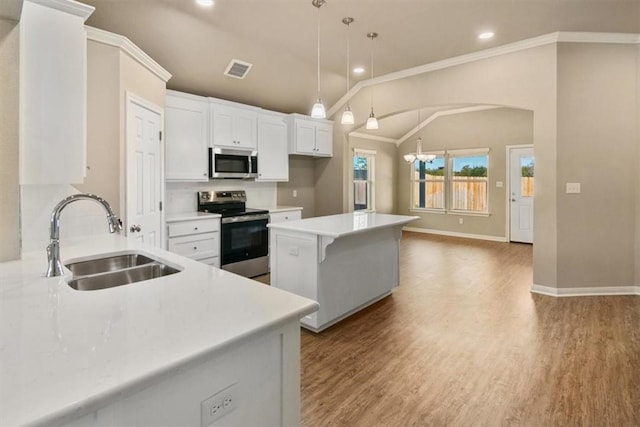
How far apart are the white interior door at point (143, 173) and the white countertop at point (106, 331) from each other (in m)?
1.69

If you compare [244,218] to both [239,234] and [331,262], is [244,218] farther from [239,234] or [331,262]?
[331,262]

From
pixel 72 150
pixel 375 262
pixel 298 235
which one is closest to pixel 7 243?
pixel 72 150

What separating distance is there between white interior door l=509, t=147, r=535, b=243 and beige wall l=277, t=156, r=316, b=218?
14.4 feet

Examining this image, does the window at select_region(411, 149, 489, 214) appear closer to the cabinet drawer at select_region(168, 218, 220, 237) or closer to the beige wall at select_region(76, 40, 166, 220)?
the cabinet drawer at select_region(168, 218, 220, 237)

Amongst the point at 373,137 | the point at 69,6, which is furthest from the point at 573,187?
the point at 373,137

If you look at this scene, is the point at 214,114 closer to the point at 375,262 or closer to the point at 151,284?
the point at 375,262

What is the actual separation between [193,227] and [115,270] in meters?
2.29

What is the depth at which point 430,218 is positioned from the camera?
28.7 ft

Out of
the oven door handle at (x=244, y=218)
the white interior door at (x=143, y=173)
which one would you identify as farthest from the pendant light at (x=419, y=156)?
the white interior door at (x=143, y=173)

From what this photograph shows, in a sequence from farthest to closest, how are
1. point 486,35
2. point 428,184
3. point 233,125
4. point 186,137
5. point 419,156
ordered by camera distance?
point 428,184
point 419,156
point 233,125
point 186,137
point 486,35

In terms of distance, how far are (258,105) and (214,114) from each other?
0.98 metres

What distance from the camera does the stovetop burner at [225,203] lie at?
473 centimetres

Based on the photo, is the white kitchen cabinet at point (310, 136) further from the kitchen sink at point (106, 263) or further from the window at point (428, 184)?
the kitchen sink at point (106, 263)

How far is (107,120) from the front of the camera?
2795mm
